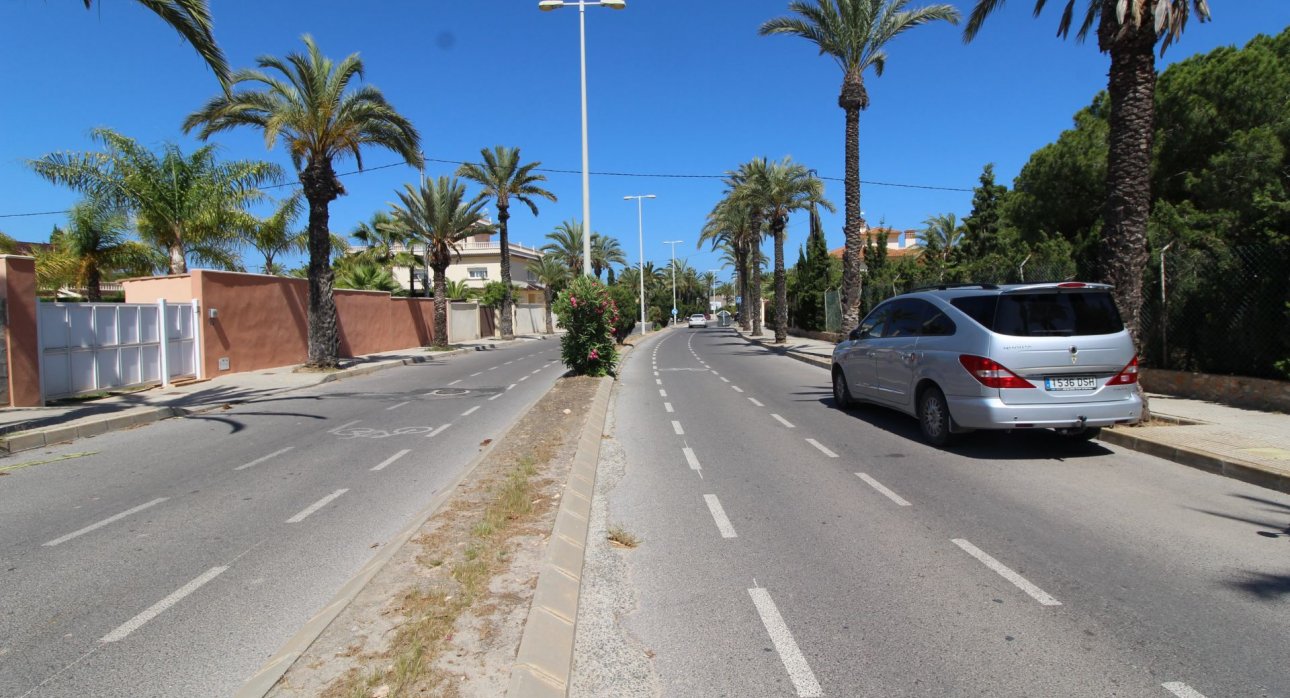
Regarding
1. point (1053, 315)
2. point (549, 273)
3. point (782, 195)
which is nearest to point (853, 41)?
point (782, 195)

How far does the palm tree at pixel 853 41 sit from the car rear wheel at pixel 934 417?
1444cm

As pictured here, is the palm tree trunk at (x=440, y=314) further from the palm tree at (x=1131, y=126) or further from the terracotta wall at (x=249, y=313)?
the palm tree at (x=1131, y=126)

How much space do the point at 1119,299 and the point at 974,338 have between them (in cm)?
319

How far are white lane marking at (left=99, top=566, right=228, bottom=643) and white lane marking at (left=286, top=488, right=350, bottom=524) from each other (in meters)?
1.17

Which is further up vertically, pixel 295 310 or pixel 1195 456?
pixel 295 310

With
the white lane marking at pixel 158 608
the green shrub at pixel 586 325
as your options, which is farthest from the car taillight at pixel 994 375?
the green shrub at pixel 586 325

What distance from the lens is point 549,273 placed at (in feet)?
200

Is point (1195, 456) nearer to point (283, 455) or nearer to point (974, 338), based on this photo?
point (974, 338)

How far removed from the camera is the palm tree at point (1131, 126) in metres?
9.75

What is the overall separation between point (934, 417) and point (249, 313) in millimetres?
19190

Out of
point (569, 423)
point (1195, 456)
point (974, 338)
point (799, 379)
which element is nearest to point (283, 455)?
point (569, 423)

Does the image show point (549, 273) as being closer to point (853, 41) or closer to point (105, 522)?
point (853, 41)

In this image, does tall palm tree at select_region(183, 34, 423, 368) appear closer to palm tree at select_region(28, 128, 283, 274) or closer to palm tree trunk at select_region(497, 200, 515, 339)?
palm tree at select_region(28, 128, 283, 274)

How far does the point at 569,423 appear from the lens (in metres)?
10.2
